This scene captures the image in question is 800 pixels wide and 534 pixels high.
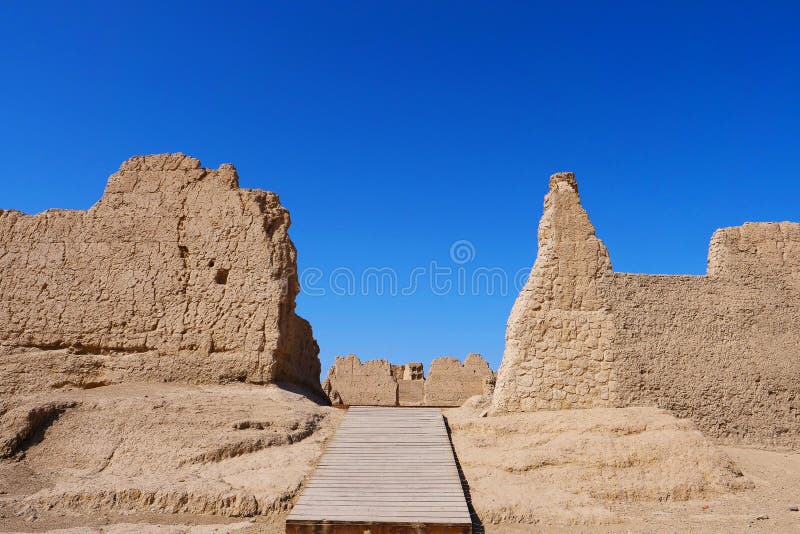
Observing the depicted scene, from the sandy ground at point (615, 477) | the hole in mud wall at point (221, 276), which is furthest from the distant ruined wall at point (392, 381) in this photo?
the sandy ground at point (615, 477)

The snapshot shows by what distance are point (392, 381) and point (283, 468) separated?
12.6 meters

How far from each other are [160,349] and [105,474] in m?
2.40

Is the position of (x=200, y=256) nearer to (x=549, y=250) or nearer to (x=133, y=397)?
(x=133, y=397)

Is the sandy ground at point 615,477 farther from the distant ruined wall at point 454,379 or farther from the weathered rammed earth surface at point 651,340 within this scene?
the distant ruined wall at point 454,379

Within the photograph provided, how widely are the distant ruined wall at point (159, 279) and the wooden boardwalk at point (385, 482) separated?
2.03 meters

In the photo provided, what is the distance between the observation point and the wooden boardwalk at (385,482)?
20.3ft

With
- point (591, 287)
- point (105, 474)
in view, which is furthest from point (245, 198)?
point (591, 287)

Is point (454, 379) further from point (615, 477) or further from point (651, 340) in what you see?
point (615, 477)

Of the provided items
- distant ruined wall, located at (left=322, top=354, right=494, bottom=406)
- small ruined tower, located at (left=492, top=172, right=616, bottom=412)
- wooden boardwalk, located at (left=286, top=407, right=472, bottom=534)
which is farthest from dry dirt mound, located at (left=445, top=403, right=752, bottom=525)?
distant ruined wall, located at (left=322, top=354, right=494, bottom=406)

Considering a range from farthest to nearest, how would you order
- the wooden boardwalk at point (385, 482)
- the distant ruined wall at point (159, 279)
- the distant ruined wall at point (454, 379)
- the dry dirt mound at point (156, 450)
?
the distant ruined wall at point (454, 379) < the distant ruined wall at point (159, 279) < the dry dirt mound at point (156, 450) < the wooden boardwalk at point (385, 482)

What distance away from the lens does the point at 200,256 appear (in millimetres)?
9898

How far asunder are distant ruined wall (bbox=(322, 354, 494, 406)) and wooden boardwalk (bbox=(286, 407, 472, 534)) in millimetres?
10563

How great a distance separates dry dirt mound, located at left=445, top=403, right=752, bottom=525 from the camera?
705cm

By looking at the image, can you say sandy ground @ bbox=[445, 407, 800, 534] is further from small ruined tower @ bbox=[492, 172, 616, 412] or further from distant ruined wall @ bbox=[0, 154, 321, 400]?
distant ruined wall @ bbox=[0, 154, 321, 400]
